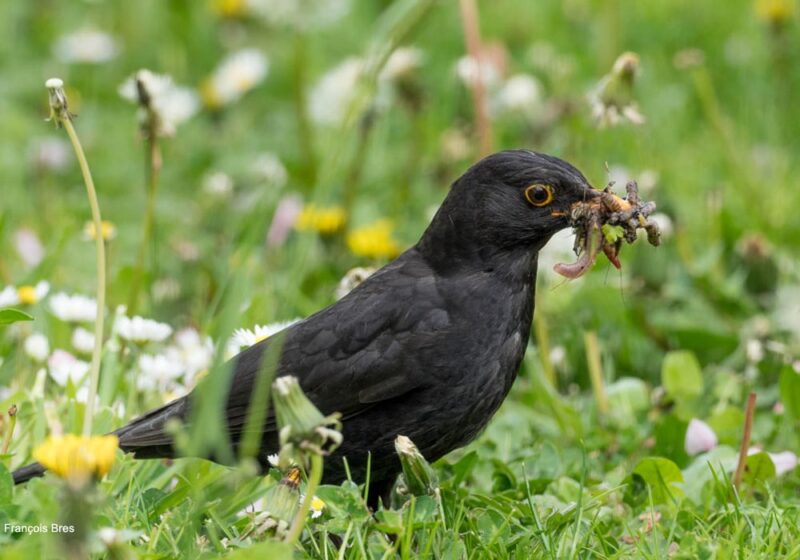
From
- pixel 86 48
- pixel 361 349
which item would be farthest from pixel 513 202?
pixel 86 48

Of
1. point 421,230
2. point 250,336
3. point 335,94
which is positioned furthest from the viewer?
point 335,94

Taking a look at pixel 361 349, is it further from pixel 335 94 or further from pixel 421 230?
pixel 335 94

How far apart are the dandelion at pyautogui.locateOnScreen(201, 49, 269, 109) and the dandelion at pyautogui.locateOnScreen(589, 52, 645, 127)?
10.5ft

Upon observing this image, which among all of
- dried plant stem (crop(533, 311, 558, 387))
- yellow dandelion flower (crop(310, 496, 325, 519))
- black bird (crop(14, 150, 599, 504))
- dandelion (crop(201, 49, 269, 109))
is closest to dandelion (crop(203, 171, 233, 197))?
dandelion (crop(201, 49, 269, 109))

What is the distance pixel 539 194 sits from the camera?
3.41 m

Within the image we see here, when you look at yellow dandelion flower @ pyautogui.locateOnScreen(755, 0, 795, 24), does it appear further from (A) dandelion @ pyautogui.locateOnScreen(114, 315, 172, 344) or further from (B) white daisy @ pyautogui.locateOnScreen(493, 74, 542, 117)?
(A) dandelion @ pyautogui.locateOnScreen(114, 315, 172, 344)

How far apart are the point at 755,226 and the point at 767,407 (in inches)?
55.1

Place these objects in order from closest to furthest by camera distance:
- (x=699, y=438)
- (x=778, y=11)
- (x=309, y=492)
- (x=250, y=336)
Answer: (x=309, y=492) → (x=250, y=336) → (x=699, y=438) → (x=778, y=11)

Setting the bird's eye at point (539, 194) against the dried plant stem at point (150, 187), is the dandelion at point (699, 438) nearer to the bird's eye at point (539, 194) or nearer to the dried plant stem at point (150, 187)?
the bird's eye at point (539, 194)

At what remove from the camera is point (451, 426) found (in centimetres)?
327

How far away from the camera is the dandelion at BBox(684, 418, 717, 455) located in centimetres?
386

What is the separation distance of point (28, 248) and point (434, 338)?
2.61m

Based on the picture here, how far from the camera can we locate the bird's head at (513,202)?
3410 millimetres

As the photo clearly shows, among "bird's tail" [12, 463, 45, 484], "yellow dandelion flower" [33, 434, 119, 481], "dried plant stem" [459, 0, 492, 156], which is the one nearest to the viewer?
"yellow dandelion flower" [33, 434, 119, 481]
